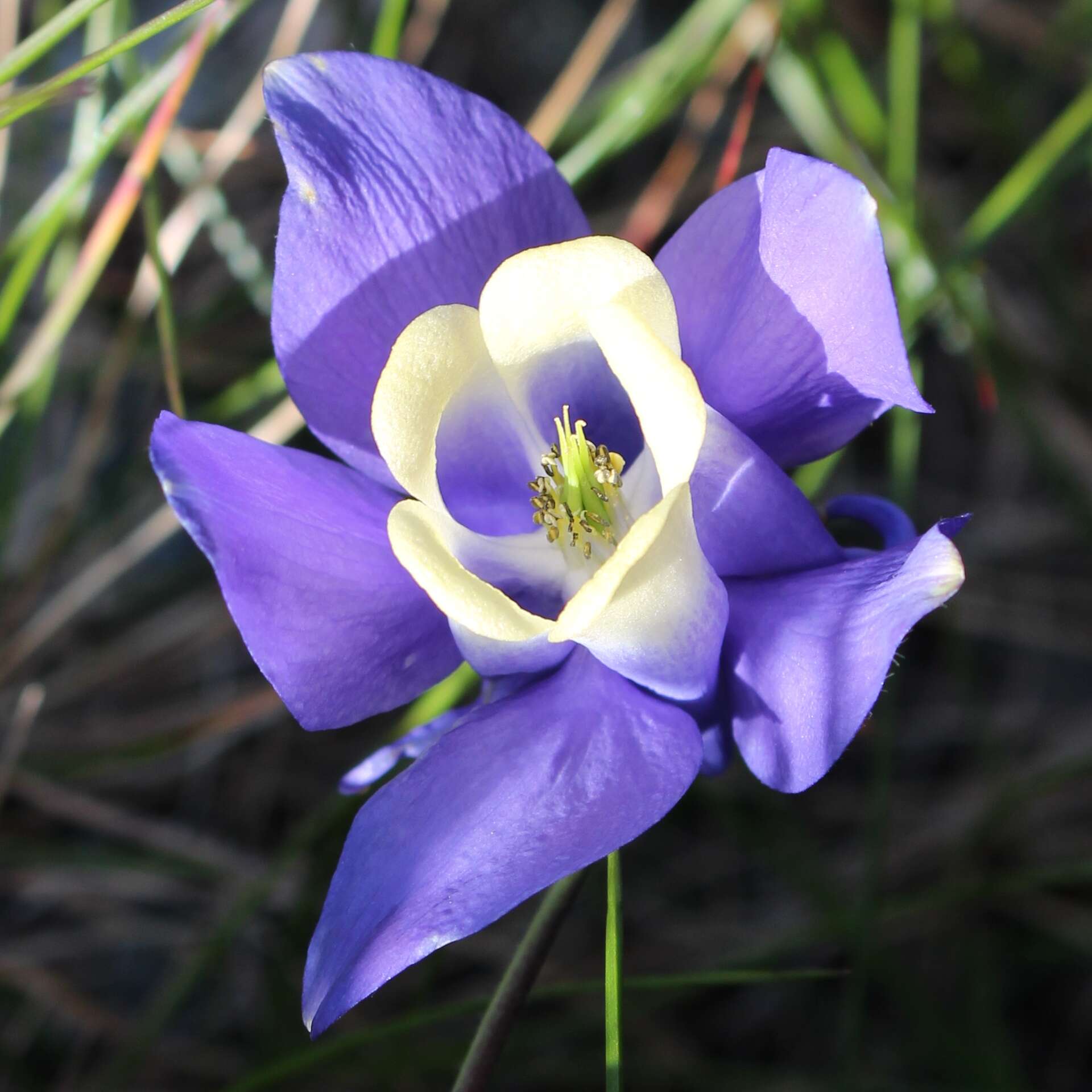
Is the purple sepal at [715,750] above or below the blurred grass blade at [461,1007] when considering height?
above

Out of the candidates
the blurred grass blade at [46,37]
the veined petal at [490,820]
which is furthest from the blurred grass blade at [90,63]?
the veined petal at [490,820]

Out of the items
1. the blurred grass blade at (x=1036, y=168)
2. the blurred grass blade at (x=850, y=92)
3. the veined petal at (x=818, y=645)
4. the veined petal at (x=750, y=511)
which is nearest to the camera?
the veined petal at (x=818, y=645)

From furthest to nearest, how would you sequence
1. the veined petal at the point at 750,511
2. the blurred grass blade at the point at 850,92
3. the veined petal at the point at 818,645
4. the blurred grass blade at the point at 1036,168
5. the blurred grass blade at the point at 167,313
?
the blurred grass blade at the point at 850,92 → the blurred grass blade at the point at 1036,168 → the blurred grass blade at the point at 167,313 → the veined petal at the point at 750,511 → the veined petal at the point at 818,645

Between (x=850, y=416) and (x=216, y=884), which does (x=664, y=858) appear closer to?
(x=216, y=884)

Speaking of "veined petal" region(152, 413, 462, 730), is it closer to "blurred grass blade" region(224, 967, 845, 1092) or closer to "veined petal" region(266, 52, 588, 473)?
"veined petal" region(266, 52, 588, 473)

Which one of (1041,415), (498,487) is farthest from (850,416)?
(1041,415)

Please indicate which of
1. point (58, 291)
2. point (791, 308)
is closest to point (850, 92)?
point (791, 308)

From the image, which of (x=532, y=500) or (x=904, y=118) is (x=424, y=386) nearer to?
(x=532, y=500)

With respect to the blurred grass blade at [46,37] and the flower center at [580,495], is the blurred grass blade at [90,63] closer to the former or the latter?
the blurred grass blade at [46,37]
